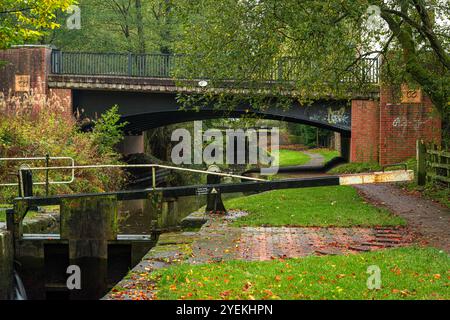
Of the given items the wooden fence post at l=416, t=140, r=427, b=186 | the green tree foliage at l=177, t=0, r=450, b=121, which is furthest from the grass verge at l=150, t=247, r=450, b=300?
the wooden fence post at l=416, t=140, r=427, b=186

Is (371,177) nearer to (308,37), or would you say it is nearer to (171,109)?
(308,37)

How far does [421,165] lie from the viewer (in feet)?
68.2

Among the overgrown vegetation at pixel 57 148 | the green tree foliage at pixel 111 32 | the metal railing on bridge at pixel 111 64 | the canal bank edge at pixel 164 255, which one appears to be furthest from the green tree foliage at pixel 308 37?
the green tree foliage at pixel 111 32

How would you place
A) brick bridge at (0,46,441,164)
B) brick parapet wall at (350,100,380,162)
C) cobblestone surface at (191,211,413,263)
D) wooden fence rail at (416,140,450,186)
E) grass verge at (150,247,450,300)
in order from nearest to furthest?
1. grass verge at (150,247,450,300)
2. cobblestone surface at (191,211,413,263)
3. wooden fence rail at (416,140,450,186)
4. brick bridge at (0,46,441,164)
5. brick parapet wall at (350,100,380,162)

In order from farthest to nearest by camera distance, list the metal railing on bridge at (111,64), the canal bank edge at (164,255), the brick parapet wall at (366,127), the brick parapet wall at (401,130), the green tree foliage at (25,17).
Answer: the metal railing on bridge at (111,64) < the brick parapet wall at (366,127) < the brick parapet wall at (401,130) < the green tree foliage at (25,17) < the canal bank edge at (164,255)

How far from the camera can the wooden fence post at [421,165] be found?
20.7 meters

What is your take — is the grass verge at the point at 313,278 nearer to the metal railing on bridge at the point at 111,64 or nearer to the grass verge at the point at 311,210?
the grass verge at the point at 311,210

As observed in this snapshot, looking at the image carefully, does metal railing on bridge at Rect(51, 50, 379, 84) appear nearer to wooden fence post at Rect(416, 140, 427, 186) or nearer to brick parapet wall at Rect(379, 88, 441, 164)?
brick parapet wall at Rect(379, 88, 441, 164)

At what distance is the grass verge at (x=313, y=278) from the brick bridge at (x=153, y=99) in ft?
63.3

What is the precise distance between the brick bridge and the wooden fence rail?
7.68 metres

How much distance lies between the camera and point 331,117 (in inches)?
1174

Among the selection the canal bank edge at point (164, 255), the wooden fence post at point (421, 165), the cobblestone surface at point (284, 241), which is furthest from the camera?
the wooden fence post at point (421, 165)

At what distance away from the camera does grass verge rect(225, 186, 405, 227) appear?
13.9 metres
